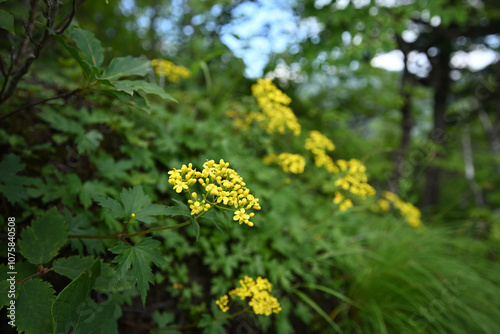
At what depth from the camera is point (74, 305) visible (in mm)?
894

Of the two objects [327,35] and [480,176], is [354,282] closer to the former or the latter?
[327,35]

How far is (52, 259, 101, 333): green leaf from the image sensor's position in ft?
2.82

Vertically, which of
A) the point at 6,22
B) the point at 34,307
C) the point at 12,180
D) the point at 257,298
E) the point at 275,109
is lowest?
the point at 257,298

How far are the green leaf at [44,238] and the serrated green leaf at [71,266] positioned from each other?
4 centimetres

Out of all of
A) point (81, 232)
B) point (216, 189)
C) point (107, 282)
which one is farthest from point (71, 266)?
point (216, 189)

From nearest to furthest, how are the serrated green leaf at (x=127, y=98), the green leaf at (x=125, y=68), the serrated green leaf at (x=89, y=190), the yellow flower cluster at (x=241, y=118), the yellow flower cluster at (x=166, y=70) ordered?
the serrated green leaf at (x=127, y=98) < the green leaf at (x=125, y=68) < the serrated green leaf at (x=89, y=190) < the yellow flower cluster at (x=241, y=118) < the yellow flower cluster at (x=166, y=70)

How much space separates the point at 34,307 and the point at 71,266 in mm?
157

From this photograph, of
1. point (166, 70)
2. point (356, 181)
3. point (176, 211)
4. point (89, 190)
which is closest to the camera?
point (176, 211)

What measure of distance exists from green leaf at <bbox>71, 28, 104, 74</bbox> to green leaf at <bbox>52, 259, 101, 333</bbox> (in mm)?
863

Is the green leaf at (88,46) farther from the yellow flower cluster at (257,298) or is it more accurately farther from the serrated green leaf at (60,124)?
the yellow flower cluster at (257,298)

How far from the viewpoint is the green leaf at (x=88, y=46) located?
3.79 feet

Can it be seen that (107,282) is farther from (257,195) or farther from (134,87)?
(257,195)

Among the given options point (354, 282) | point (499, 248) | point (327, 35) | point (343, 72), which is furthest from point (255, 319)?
point (343, 72)

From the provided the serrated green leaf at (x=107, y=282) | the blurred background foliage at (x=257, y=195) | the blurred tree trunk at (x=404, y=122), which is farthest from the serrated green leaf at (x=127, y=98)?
the blurred tree trunk at (x=404, y=122)
